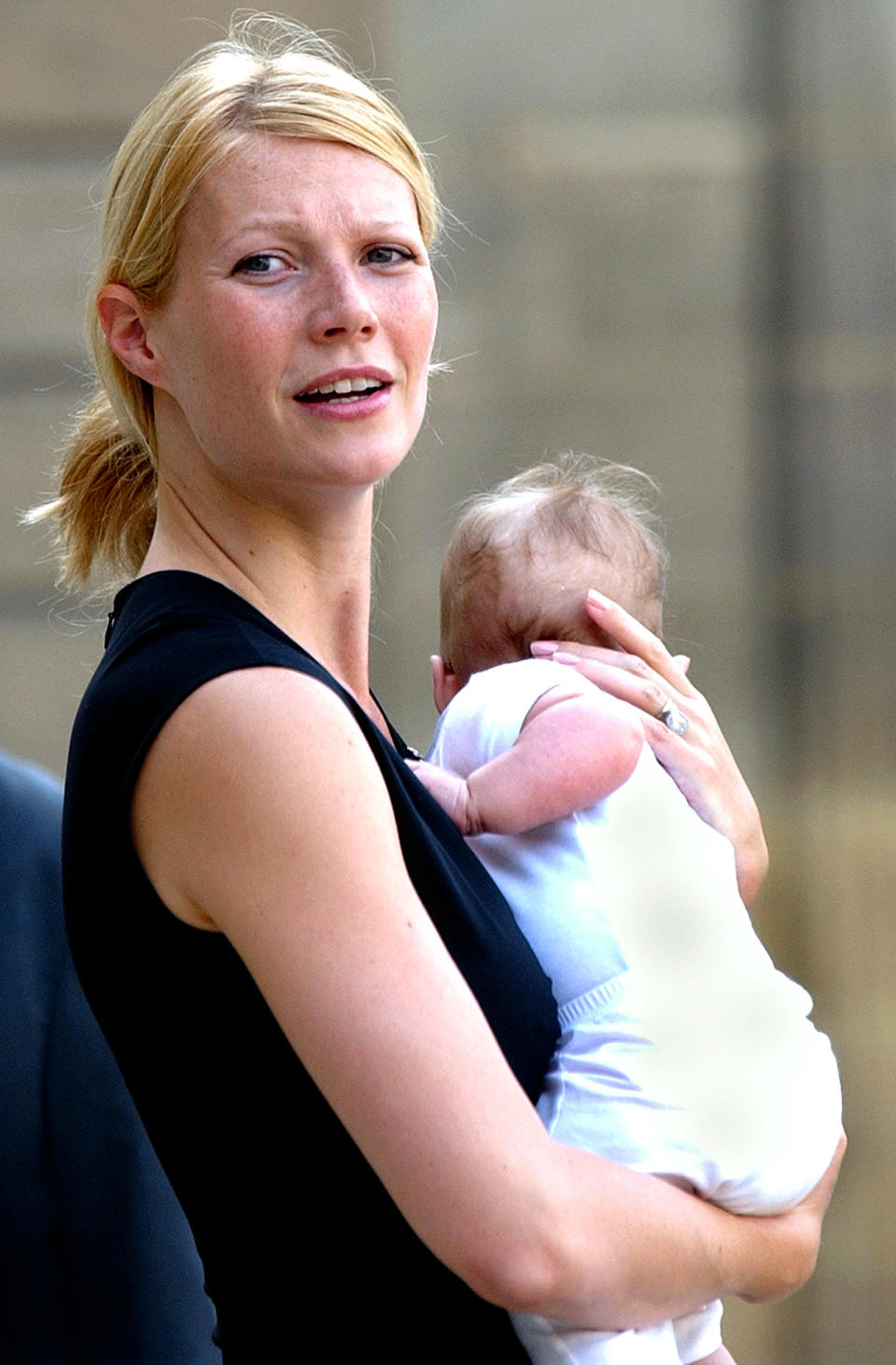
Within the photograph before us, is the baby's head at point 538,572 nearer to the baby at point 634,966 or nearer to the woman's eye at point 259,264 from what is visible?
the baby at point 634,966

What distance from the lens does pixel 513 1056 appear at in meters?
1.47

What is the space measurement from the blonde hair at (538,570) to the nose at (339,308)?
1.54ft

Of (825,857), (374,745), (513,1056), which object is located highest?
(374,745)

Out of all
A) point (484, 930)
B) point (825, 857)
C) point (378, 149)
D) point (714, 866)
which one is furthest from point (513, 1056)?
point (825, 857)

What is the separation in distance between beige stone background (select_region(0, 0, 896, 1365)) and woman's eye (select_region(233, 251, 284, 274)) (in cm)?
226

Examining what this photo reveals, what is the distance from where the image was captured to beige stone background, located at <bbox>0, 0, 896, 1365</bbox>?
3.74 m

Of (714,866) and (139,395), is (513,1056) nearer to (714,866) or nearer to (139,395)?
(714,866)

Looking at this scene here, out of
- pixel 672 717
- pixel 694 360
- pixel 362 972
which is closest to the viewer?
pixel 362 972

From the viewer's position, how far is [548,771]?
163cm

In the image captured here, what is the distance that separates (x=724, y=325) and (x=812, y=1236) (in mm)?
2633

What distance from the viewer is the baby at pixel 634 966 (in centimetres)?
148

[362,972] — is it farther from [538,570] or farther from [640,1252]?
[538,570]

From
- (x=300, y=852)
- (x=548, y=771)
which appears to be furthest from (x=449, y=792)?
(x=300, y=852)

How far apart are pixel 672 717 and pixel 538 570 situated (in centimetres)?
22
